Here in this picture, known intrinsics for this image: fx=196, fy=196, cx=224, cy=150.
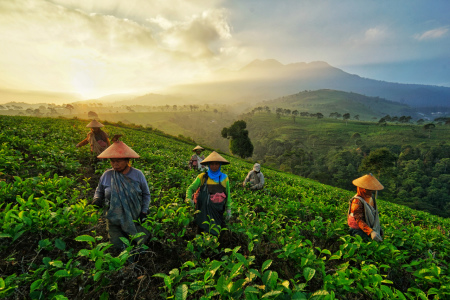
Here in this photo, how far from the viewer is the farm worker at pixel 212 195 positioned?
431 cm

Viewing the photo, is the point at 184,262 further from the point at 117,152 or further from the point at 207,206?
the point at 117,152

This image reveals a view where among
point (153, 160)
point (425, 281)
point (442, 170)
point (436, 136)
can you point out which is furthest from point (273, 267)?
point (436, 136)

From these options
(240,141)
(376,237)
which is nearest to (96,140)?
(376,237)

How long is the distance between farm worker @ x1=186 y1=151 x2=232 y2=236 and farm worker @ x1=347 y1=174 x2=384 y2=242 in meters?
2.93

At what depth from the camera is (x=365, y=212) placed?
14.5 feet

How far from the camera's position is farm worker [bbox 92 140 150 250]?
11.2 ft

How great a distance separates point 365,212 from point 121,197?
5.14 meters

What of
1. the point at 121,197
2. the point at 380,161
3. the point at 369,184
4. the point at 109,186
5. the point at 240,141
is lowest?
the point at 380,161

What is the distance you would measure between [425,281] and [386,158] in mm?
54948

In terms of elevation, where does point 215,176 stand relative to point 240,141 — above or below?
above

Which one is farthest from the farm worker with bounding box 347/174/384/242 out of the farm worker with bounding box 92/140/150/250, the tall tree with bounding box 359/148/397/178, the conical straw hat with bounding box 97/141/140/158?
the tall tree with bounding box 359/148/397/178

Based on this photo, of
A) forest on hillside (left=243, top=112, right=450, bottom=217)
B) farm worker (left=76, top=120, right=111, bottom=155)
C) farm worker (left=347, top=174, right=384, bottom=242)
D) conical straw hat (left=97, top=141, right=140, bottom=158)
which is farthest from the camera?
forest on hillside (left=243, top=112, right=450, bottom=217)

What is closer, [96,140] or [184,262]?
[184,262]

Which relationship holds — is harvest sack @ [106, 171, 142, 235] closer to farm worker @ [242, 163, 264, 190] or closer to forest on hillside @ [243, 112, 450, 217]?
farm worker @ [242, 163, 264, 190]
